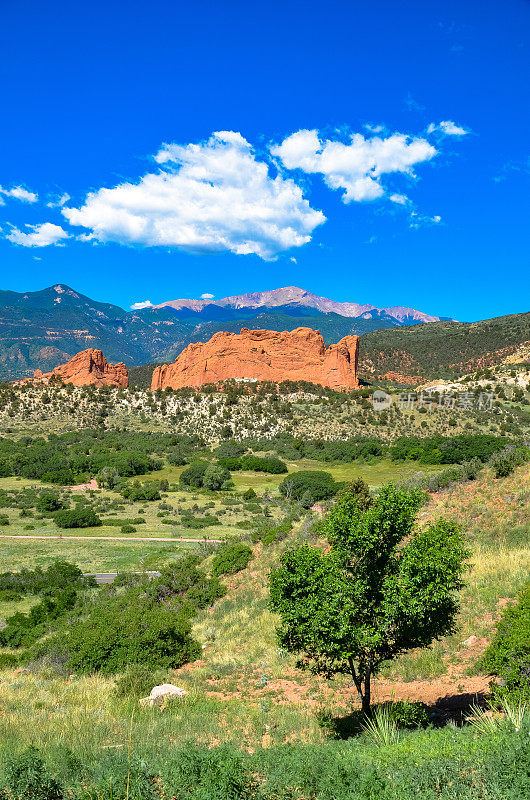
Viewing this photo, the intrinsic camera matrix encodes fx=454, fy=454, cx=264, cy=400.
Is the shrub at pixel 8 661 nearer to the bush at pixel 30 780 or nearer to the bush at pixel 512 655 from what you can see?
the bush at pixel 30 780

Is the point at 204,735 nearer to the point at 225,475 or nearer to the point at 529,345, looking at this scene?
the point at 225,475

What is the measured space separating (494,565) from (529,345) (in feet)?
265

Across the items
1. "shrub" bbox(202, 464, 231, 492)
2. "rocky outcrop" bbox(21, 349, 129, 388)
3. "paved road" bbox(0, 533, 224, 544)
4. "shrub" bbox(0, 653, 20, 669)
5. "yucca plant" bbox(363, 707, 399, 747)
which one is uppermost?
"rocky outcrop" bbox(21, 349, 129, 388)

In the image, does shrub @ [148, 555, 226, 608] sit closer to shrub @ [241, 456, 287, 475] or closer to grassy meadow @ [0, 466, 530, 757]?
grassy meadow @ [0, 466, 530, 757]

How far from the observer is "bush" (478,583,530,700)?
6.79 metres

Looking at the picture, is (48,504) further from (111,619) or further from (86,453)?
(111,619)

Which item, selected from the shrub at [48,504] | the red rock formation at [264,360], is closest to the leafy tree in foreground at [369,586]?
the shrub at [48,504]

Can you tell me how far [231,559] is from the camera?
59.1ft

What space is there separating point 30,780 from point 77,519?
89.0ft

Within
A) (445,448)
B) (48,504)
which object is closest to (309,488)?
(445,448)

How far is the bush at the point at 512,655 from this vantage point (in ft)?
22.3

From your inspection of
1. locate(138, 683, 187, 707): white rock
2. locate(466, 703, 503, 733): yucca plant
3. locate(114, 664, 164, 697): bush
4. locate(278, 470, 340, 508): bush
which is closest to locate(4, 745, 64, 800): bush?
locate(138, 683, 187, 707): white rock

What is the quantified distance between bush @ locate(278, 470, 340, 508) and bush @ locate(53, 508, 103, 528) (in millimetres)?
14049

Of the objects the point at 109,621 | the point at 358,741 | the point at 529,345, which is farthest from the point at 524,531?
the point at 529,345
